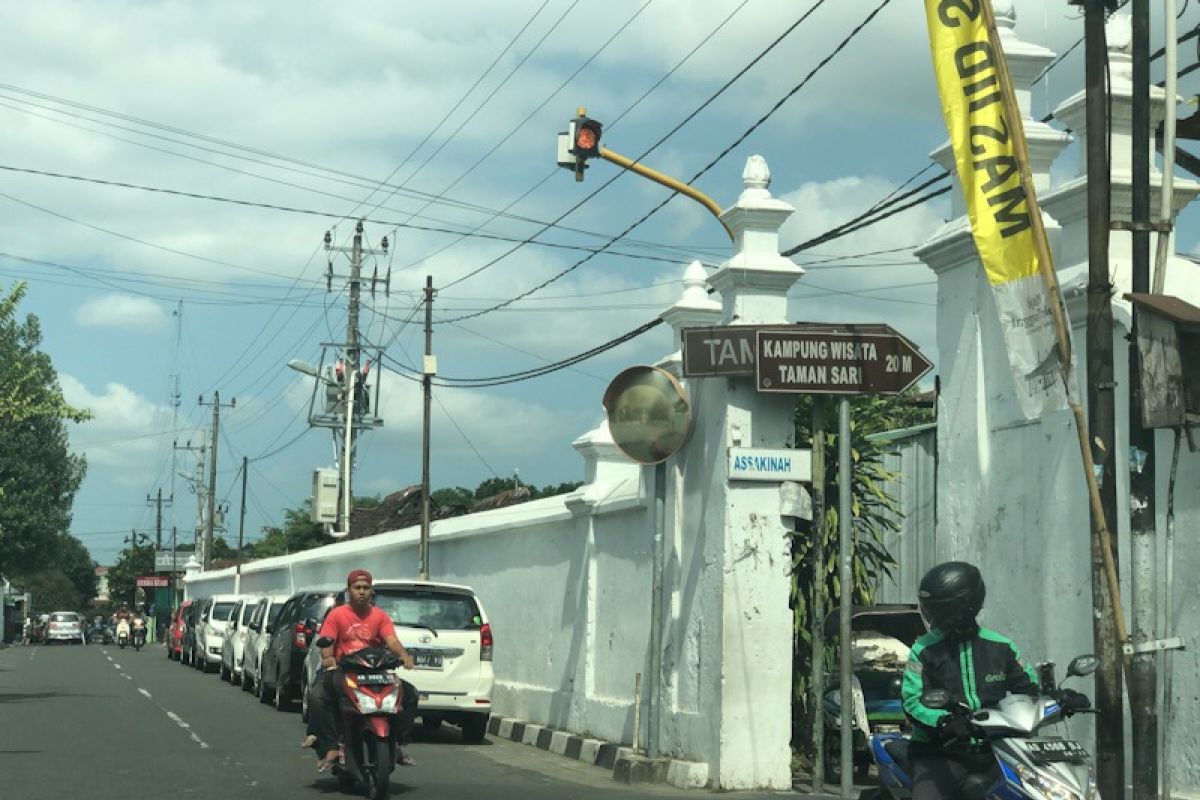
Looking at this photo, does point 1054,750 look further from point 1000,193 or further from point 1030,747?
point 1000,193

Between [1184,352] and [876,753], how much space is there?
3.12m

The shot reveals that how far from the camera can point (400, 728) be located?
11859 mm

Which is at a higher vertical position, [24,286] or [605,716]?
[24,286]

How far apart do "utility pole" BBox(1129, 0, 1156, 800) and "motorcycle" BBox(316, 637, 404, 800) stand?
5355 mm

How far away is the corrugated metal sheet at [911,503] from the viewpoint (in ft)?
52.8

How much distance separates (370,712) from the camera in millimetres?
11531

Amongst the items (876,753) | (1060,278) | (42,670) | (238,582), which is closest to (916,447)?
(1060,278)

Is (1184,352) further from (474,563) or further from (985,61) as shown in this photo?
(474,563)

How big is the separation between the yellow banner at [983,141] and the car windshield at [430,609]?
9.65 m

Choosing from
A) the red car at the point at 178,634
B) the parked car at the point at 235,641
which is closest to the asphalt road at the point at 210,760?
the parked car at the point at 235,641

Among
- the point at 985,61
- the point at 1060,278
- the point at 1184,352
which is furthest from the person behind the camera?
the point at 1060,278

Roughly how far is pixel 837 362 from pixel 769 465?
1209 mm

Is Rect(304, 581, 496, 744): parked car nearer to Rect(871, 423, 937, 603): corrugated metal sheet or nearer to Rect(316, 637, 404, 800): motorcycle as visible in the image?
Rect(871, 423, 937, 603): corrugated metal sheet

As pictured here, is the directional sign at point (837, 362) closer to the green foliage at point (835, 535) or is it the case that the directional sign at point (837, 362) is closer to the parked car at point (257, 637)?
the green foliage at point (835, 535)
